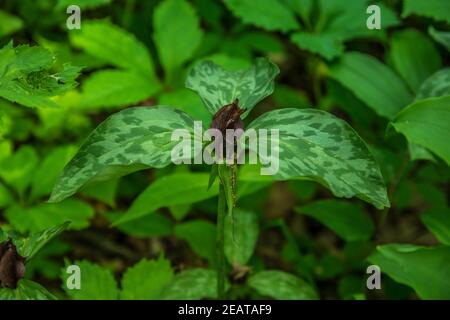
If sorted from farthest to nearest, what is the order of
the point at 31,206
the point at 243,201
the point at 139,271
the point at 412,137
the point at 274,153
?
the point at 243,201 < the point at 31,206 < the point at 139,271 < the point at 412,137 < the point at 274,153

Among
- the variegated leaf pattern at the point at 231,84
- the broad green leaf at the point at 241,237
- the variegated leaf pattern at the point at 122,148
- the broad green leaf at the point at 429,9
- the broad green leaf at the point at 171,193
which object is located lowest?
the broad green leaf at the point at 241,237

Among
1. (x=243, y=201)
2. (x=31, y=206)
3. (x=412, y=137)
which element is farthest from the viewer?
(x=243, y=201)

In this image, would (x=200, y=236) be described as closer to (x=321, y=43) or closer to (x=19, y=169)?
(x=19, y=169)

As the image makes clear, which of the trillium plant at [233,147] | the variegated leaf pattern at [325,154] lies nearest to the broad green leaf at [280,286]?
the trillium plant at [233,147]

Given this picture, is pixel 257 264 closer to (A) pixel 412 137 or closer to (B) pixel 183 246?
(B) pixel 183 246

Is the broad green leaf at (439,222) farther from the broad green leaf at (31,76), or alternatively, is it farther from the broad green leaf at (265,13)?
the broad green leaf at (31,76)
